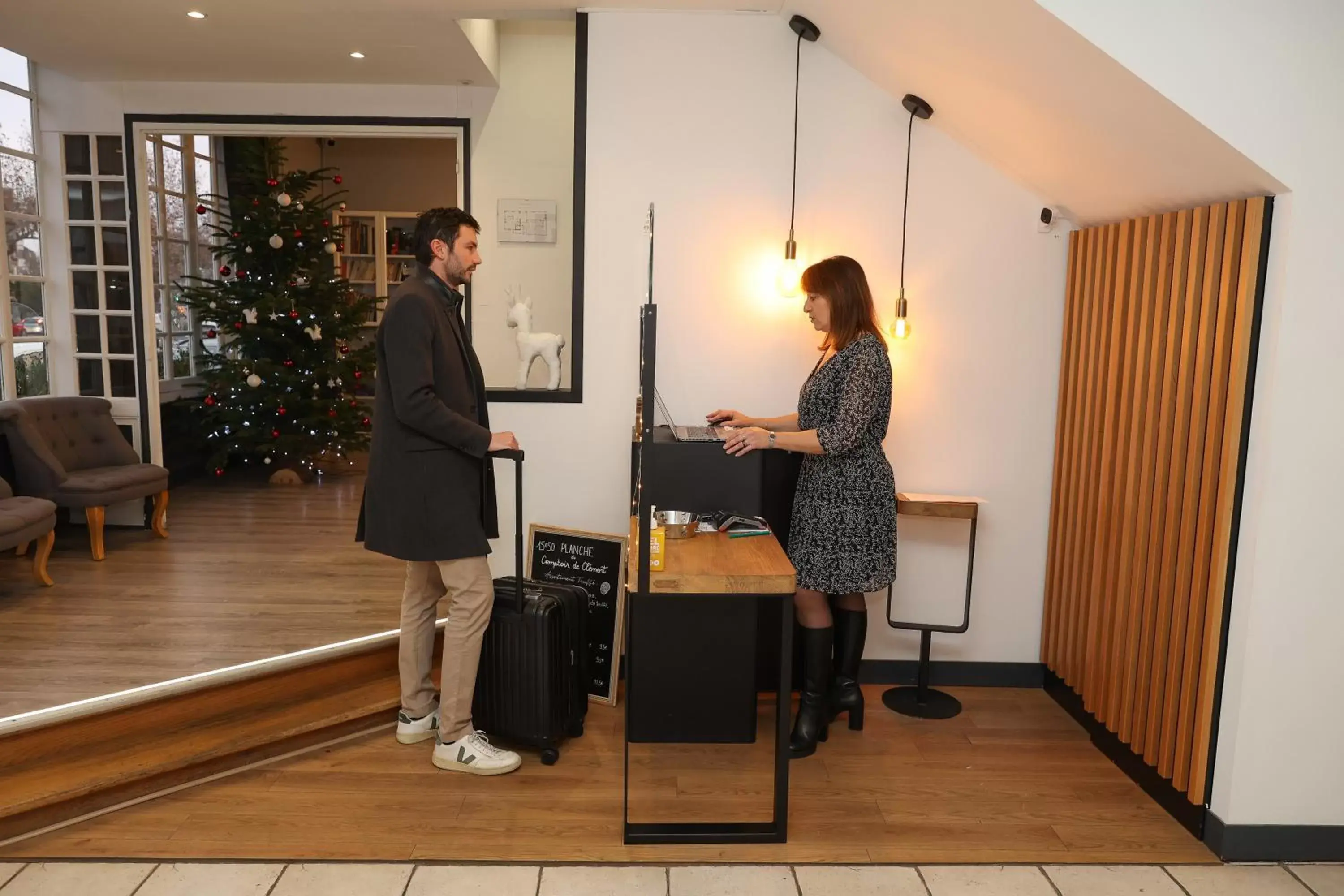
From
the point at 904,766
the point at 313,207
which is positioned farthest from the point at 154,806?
the point at 313,207

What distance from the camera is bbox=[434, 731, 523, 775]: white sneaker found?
3207 mm

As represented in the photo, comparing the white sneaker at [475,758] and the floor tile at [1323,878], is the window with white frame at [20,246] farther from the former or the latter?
the floor tile at [1323,878]

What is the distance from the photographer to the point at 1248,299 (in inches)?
105

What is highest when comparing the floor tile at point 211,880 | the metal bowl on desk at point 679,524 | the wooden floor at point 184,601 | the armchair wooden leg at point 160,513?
the metal bowl on desk at point 679,524

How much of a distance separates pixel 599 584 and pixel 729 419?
84cm

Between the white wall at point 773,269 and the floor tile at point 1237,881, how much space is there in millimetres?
1431

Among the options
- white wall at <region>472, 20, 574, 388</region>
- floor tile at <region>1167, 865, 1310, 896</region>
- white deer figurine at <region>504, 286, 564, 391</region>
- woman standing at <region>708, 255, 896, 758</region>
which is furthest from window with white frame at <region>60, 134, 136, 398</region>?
floor tile at <region>1167, 865, 1310, 896</region>

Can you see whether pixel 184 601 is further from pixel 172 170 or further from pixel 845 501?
pixel 172 170

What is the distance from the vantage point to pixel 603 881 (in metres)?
2.63


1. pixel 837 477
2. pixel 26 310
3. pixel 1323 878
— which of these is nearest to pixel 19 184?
pixel 26 310

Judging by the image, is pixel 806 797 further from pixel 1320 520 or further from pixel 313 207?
pixel 313 207

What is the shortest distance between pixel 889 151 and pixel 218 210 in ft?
18.8

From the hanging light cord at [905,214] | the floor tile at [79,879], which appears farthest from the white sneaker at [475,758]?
the hanging light cord at [905,214]

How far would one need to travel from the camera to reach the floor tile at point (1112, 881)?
8.55 ft
